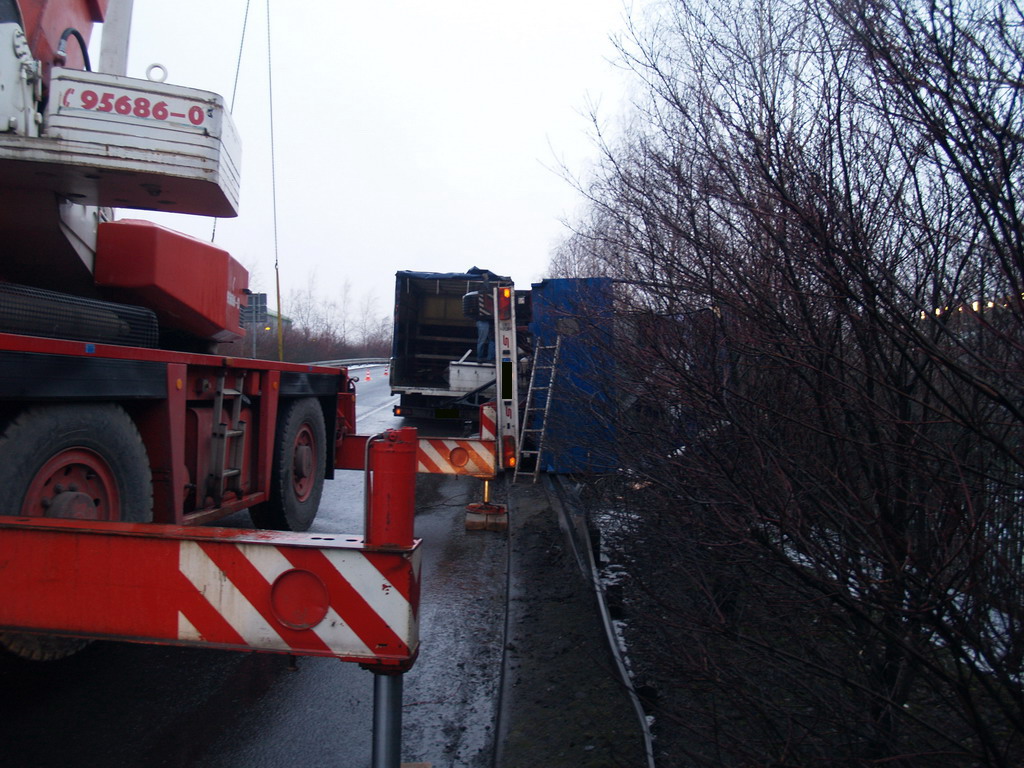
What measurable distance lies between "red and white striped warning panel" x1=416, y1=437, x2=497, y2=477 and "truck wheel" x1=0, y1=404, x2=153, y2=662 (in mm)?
3846

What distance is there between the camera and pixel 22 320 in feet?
11.5

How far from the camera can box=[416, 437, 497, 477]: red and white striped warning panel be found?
25.8 ft

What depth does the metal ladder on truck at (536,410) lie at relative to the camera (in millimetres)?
8586

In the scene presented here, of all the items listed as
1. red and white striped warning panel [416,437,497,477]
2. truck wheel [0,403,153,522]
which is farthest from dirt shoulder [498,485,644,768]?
truck wheel [0,403,153,522]

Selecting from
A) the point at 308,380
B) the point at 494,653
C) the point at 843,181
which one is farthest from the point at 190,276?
the point at 843,181

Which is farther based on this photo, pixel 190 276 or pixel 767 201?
pixel 190 276

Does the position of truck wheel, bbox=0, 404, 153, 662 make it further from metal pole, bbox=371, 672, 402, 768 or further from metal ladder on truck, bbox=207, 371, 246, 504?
metal pole, bbox=371, 672, 402, 768

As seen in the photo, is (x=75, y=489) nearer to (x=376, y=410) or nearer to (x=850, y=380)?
(x=850, y=380)

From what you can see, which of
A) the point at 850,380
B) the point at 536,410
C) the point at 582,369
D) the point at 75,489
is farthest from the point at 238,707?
the point at 536,410

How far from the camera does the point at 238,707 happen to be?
384 centimetres

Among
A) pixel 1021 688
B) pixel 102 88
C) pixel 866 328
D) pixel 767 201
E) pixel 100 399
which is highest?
pixel 102 88

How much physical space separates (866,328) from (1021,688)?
1009mm

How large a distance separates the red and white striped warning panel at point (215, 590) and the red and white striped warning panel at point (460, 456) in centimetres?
520

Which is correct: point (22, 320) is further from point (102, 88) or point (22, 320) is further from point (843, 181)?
point (843, 181)
